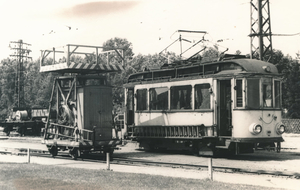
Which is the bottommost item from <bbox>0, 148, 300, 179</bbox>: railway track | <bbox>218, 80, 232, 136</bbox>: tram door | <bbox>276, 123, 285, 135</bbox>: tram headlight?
<bbox>0, 148, 300, 179</bbox>: railway track

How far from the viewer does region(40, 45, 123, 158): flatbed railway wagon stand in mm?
16578

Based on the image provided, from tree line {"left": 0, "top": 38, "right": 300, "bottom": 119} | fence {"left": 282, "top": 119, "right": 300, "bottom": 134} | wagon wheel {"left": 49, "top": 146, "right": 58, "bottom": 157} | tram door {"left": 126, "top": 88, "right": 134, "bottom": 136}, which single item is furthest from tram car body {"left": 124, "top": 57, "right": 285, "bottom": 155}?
fence {"left": 282, "top": 119, "right": 300, "bottom": 134}

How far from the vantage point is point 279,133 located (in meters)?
15.9

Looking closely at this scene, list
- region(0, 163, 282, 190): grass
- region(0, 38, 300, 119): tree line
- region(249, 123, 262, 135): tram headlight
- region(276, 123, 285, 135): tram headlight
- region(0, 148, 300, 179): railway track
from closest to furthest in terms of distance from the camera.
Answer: region(0, 163, 282, 190): grass
region(0, 148, 300, 179): railway track
region(249, 123, 262, 135): tram headlight
region(276, 123, 285, 135): tram headlight
region(0, 38, 300, 119): tree line

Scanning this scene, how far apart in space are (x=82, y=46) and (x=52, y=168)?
17.1ft

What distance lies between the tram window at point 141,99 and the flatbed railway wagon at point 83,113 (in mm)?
2713

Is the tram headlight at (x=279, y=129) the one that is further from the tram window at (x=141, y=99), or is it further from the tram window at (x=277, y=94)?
the tram window at (x=141, y=99)

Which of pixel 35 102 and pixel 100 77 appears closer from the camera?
pixel 100 77

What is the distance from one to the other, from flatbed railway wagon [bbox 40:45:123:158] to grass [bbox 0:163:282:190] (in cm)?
449

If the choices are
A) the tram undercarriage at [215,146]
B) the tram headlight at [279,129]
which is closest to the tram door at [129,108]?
the tram undercarriage at [215,146]

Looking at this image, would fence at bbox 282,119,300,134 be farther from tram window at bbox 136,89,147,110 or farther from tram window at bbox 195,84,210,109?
tram window at bbox 195,84,210,109

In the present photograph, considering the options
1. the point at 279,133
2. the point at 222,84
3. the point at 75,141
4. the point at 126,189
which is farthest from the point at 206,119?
the point at 126,189

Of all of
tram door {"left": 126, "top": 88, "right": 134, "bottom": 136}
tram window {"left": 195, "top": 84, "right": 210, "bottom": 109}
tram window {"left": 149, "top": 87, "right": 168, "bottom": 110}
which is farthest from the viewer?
tram door {"left": 126, "top": 88, "right": 134, "bottom": 136}

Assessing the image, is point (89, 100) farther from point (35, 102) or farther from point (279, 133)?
point (35, 102)
